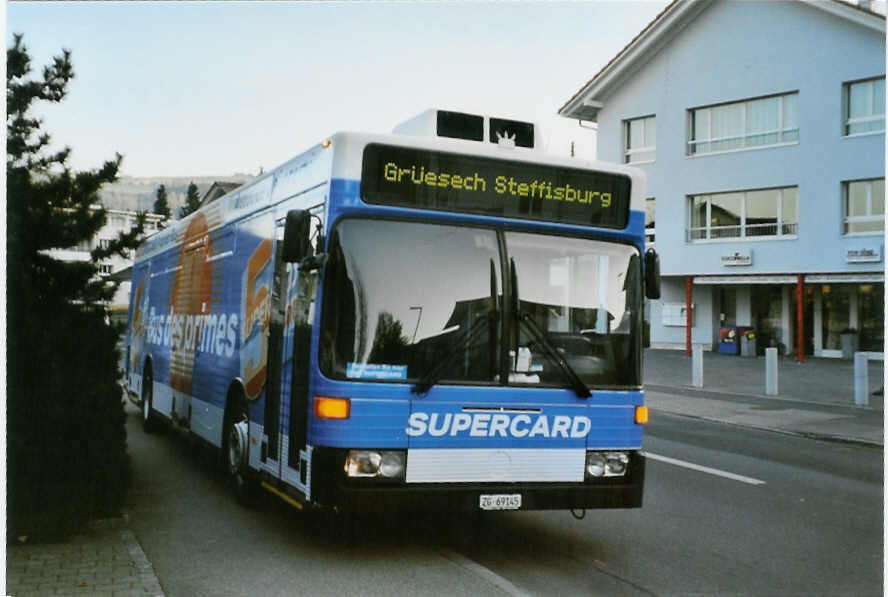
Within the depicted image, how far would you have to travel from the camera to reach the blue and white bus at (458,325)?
240 inches

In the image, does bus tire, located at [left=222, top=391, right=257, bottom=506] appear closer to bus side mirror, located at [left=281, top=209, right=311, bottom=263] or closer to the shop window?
bus side mirror, located at [left=281, top=209, right=311, bottom=263]

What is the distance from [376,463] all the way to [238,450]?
259 centimetres

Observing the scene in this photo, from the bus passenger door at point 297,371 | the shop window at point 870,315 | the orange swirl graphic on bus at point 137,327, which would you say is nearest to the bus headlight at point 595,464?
the bus passenger door at point 297,371

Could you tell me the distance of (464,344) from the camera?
20.5ft

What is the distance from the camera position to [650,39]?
115ft

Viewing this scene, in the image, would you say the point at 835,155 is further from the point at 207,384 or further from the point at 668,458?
the point at 207,384

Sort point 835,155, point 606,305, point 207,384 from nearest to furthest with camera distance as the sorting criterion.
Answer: point 606,305
point 207,384
point 835,155

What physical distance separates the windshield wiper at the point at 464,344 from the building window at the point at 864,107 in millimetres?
26713

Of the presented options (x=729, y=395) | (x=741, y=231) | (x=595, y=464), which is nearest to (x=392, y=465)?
(x=595, y=464)

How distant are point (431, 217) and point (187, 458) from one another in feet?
19.2

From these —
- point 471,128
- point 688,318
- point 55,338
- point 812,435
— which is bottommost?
point 812,435

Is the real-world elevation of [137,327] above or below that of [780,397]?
above

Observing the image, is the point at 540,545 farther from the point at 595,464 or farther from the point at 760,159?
the point at 760,159

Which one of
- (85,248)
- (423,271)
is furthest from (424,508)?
(85,248)
